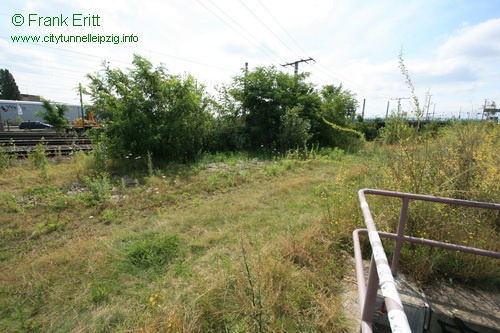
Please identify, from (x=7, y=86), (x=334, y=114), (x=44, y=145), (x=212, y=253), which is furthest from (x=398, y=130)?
(x=7, y=86)

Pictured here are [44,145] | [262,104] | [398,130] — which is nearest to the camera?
[398,130]

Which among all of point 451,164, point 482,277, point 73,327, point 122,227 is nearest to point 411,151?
point 451,164

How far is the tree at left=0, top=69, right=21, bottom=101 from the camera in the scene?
51.7 metres

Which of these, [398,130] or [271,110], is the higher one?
[271,110]

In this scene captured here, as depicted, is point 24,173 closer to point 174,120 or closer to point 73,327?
point 174,120

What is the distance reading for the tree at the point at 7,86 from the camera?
170ft

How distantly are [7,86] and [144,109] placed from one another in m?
66.7

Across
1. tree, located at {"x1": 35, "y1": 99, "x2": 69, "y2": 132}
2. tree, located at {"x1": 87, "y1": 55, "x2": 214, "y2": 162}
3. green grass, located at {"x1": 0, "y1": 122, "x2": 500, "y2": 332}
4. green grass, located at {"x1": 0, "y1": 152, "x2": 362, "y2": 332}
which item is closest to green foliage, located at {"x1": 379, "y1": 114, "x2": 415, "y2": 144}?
green grass, located at {"x1": 0, "y1": 122, "x2": 500, "y2": 332}

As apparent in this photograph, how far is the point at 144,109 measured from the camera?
28.2 feet

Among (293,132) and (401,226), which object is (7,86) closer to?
(293,132)

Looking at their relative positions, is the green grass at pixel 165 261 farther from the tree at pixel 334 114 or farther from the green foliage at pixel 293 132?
the tree at pixel 334 114

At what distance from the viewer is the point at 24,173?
6977 mm

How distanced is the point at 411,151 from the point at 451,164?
66 centimetres

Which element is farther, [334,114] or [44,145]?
[334,114]
